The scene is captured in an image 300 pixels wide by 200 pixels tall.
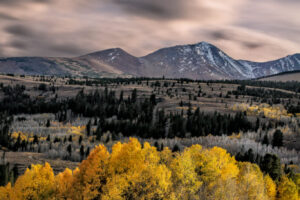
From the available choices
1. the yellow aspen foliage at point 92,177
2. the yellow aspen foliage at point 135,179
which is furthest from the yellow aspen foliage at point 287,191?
the yellow aspen foliage at point 92,177

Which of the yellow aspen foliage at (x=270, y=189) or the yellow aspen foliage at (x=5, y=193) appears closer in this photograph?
the yellow aspen foliage at (x=5, y=193)

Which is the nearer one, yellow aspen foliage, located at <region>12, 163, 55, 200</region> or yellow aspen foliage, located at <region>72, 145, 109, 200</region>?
yellow aspen foliage, located at <region>72, 145, 109, 200</region>

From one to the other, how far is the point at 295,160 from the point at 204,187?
323 ft

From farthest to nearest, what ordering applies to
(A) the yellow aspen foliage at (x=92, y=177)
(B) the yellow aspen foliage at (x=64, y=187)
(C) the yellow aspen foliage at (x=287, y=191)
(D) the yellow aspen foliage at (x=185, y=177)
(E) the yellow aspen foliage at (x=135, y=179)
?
1. (C) the yellow aspen foliage at (x=287, y=191)
2. (B) the yellow aspen foliage at (x=64, y=187)
3. (D) the yellow aspen foliage at (x=185, y=177)
4. (A) the yellow aspen foliage at (x=92, y=177)
5. (E) the yellow aspen foliage at (x=135, y=179)

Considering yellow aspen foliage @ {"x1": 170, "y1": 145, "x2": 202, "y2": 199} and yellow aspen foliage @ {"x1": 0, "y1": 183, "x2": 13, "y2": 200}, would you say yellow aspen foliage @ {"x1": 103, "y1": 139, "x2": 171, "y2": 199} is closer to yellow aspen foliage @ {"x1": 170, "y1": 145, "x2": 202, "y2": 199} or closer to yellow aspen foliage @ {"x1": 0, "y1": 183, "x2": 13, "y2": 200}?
yellow aspen foliage @ {"x1": 170, "y1": 145, "x2": 202, "y2": 199}

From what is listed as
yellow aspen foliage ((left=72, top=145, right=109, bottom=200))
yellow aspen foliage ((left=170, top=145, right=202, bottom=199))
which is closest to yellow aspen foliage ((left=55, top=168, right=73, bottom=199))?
yellow aspen foliage ((left=72, top=145, right=109, bottom=200))

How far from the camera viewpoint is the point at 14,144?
17488 cm

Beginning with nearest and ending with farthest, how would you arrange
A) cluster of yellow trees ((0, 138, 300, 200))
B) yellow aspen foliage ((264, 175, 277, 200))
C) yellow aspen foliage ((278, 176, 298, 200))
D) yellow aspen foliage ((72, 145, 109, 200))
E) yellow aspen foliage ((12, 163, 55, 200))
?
cluster of yellow trees ((0, 138, 300, 200)) < yellow aspen foliage ((72, 145, 109, 200)) < yellow aspen foliage ((12, 163, 55, 200)) < yellow aspen foliage ((278, 176, 298, 200)) < yellow aspen foliage ((264, 175, 277, 200))

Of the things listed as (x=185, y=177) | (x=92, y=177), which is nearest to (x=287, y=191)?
(x=185, y=177)

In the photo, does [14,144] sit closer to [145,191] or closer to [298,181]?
[145,191]

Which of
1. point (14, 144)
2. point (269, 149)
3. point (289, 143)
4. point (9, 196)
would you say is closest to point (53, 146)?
point (14, 144)

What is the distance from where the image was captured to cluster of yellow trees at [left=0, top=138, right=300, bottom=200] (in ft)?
199

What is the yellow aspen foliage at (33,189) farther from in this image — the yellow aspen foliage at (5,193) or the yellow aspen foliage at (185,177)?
the yellow aspen foliage at (185,177)

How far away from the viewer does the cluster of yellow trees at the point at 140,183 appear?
199ft
